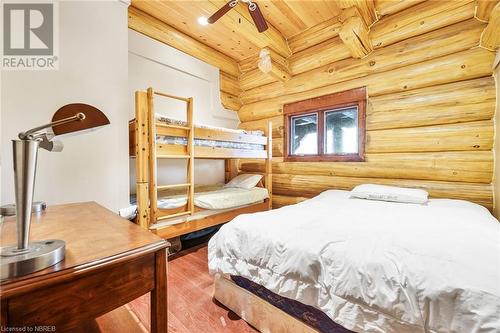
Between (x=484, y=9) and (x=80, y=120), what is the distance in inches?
127

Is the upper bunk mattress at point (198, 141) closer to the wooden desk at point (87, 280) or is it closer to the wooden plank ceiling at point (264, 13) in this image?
the wooden plank ceiling at point (264, 13)

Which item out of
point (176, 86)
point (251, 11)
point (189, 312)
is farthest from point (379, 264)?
point (176, 86)

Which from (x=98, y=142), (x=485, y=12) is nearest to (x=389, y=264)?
(x=98, y=142)

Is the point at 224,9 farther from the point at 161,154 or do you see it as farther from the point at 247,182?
the point at 247,182

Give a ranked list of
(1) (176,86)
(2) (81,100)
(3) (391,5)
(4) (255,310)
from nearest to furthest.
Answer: (4) (255,310), (2) (81,100), (3) (391,5), (1) (176,86)

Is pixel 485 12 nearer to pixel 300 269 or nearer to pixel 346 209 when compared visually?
pixel 346 209

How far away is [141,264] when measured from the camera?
0.73 metres

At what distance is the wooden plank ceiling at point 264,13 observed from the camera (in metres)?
2.62

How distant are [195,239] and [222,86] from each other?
2.73 metres

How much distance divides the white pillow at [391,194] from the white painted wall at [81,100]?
8.35 feet

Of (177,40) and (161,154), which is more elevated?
(177,40)

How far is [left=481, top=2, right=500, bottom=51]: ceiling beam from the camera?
181 centimetres

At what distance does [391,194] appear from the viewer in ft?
7.26

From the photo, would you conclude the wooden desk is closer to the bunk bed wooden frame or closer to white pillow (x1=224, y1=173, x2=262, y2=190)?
the bunk bed wooden frame
